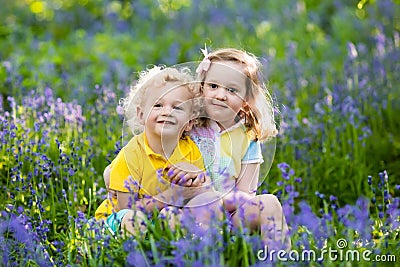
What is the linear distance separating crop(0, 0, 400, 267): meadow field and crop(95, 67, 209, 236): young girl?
185 mm

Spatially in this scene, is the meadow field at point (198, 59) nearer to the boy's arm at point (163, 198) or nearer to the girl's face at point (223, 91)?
the boy's arm at point (163, 198)

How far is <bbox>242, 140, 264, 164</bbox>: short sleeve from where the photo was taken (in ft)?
9.75

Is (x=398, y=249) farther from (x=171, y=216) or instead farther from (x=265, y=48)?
(x=265, y=48)

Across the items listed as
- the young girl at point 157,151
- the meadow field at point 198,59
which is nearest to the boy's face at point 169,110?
the young girl at point 157,151

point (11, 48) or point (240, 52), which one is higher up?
point (11, 48)

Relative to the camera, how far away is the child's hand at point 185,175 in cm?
275

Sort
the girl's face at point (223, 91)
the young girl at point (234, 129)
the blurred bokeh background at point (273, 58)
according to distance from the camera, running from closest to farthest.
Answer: the young girl at point (234, 129) < the girl's face at point (223, 91) < the blurred bokeh background at point (273, 58)

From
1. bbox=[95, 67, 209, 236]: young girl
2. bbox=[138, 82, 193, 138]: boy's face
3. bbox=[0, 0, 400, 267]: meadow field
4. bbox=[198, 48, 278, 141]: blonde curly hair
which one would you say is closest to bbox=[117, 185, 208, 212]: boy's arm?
bbox=[95, 67, 209, 236]: young girl

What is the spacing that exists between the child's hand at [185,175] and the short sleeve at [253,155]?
248 millimetres

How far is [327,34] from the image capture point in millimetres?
8039

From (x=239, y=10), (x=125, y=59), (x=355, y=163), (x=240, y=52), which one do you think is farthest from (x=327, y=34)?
(x=240, y=52)

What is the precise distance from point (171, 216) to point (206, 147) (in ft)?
1.21

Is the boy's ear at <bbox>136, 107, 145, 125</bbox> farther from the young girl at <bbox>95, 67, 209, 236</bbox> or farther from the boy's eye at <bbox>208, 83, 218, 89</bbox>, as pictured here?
the boy's eye at <bbox>208, 83, 218, 89</bbox>

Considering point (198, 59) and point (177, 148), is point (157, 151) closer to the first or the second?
point (177, 148)
